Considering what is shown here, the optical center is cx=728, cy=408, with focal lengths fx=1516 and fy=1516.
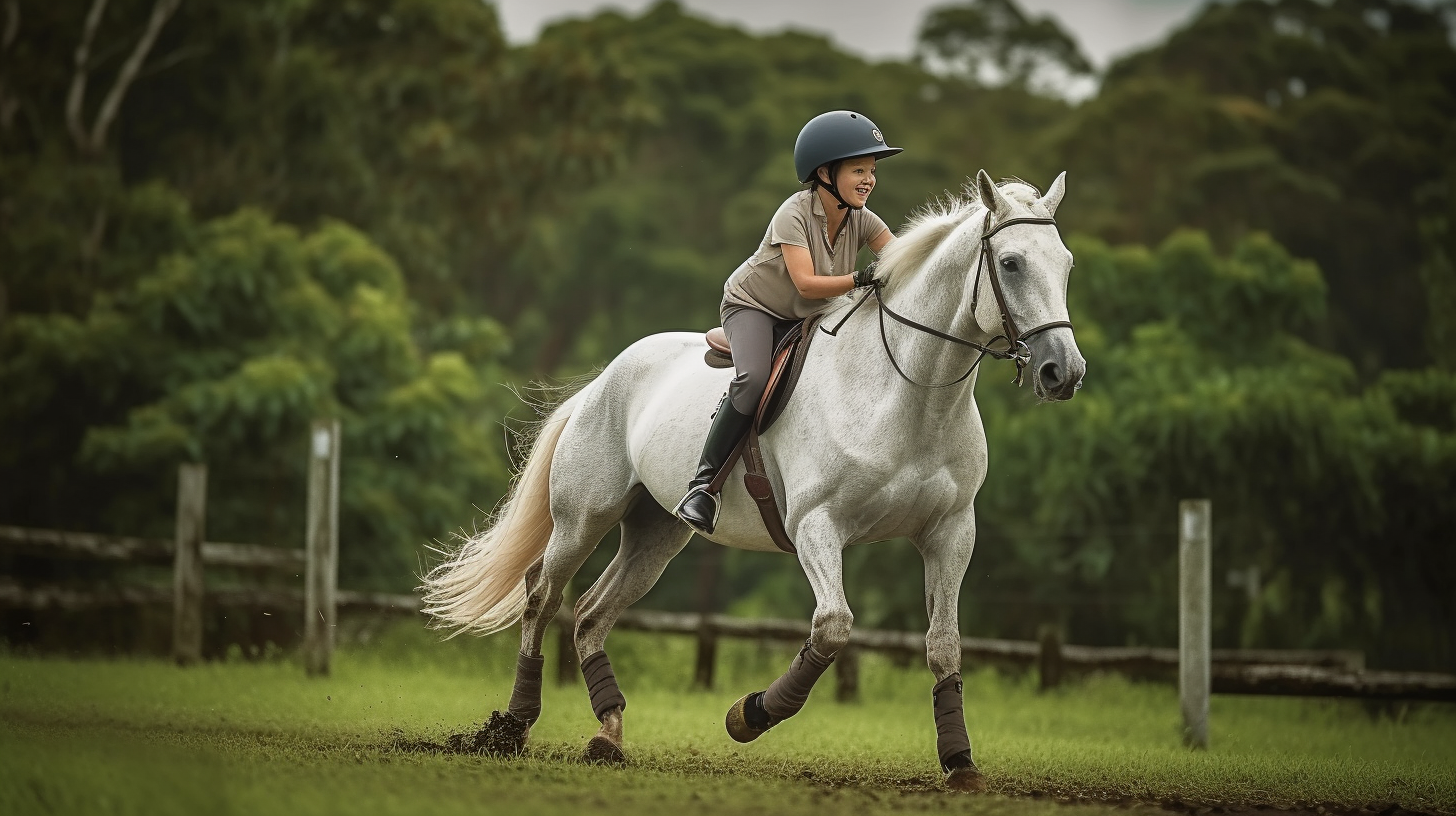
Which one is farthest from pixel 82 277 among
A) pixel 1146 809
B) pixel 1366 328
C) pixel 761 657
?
pixel 1366 328

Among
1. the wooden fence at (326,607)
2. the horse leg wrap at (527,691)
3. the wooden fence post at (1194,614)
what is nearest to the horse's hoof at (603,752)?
the horse leg wrap at (527,691)

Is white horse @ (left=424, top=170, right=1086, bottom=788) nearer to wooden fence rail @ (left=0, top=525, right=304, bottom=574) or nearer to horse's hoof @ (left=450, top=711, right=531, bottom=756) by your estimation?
horse's hoof @ (left=450, top=711, right=531, bottom=756)

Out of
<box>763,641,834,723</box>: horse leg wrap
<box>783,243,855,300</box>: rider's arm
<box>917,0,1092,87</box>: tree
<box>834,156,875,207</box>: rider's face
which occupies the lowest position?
<box>763,641,834,723</box>: horse leg wrap

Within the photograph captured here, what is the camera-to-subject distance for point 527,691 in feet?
23.7

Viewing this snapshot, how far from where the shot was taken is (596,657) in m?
7.09

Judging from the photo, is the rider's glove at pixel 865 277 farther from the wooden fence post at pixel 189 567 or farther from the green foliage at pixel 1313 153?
the green foliage at pixel 1313 153

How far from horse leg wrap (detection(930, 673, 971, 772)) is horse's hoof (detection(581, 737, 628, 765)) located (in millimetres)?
1420

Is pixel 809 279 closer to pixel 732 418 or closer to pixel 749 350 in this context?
Answer: pixel 749 350

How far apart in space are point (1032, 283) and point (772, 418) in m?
1.32

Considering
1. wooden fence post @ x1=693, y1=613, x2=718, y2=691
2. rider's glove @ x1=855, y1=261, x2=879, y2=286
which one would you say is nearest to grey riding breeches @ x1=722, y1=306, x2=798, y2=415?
rider's glove @ x1=855, y1=261, x2=879, y2=286

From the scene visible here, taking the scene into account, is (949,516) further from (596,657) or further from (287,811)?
(287,811)

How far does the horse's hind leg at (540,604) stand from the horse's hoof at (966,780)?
84.5 inches

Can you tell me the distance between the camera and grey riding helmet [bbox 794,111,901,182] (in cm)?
623

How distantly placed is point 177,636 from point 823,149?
7.59 meters
